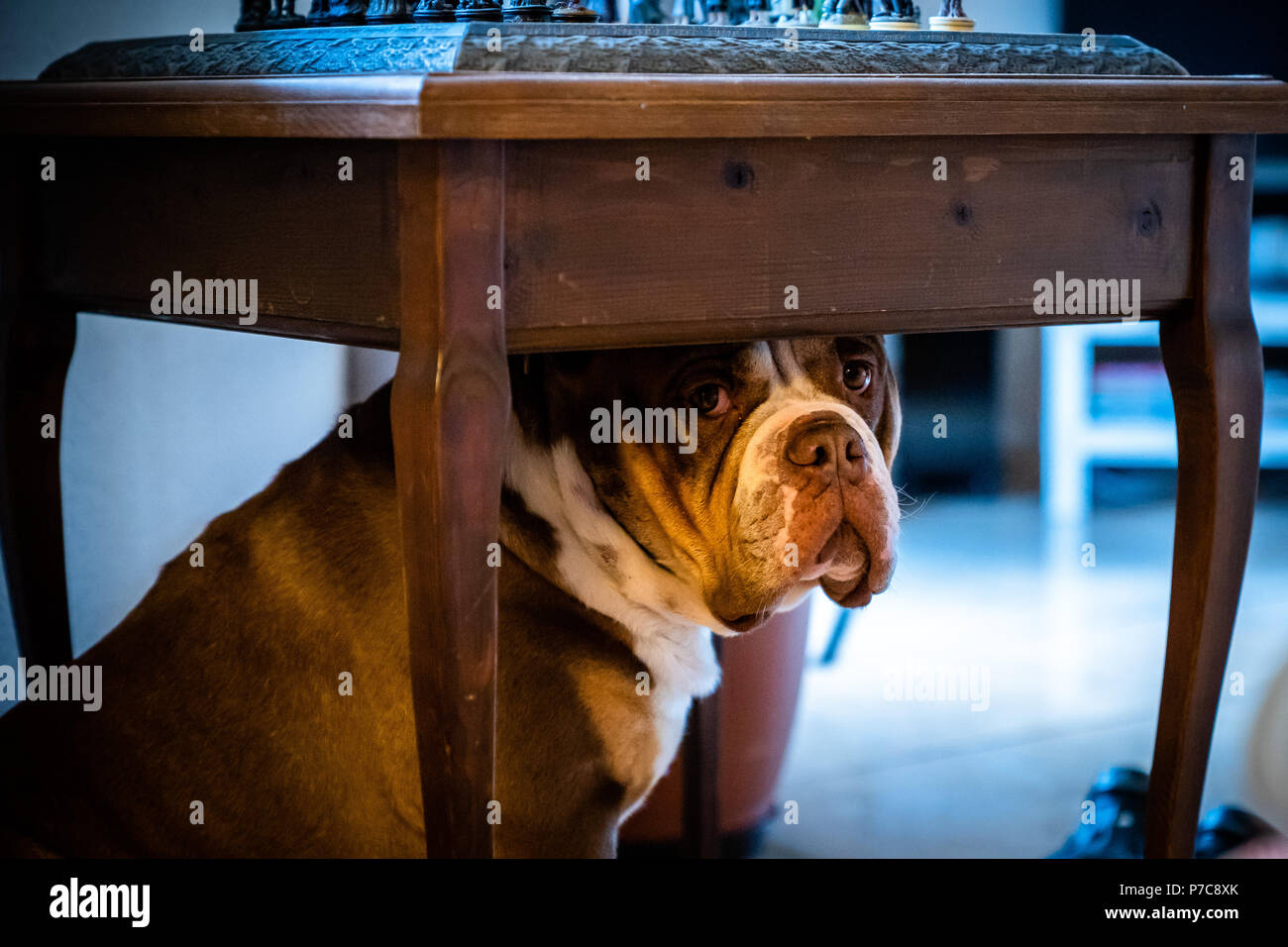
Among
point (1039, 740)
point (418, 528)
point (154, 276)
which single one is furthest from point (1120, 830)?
point (154, 276)

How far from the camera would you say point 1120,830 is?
1.71 metres

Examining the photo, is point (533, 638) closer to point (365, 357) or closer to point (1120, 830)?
point (1120, 830)

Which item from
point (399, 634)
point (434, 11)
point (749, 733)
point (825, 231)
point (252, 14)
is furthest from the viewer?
point (749, 733)

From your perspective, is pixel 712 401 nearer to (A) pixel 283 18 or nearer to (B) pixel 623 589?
(B) pixel 623 589

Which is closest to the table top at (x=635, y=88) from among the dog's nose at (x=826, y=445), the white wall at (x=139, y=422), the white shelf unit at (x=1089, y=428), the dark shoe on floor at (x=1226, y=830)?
the dog's nose at (x=826, y=445)

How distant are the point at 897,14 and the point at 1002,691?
4.62 feet

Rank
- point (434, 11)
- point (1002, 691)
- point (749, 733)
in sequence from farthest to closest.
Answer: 1. point (1002, 691)
2. point (749, 733)
3. point (434, 11)

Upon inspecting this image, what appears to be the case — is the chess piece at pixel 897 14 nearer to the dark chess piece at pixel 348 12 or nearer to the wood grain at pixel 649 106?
the wood grain at pixel 649 106

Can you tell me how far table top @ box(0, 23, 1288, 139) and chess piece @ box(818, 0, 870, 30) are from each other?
5.5 inches

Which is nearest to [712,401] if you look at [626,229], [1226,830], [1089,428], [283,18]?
[626,229]

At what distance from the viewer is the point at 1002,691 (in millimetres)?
2428

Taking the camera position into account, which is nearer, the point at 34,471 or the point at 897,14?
the point at 897,14

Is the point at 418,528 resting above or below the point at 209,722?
above

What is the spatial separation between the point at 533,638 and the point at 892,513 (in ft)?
1.12
